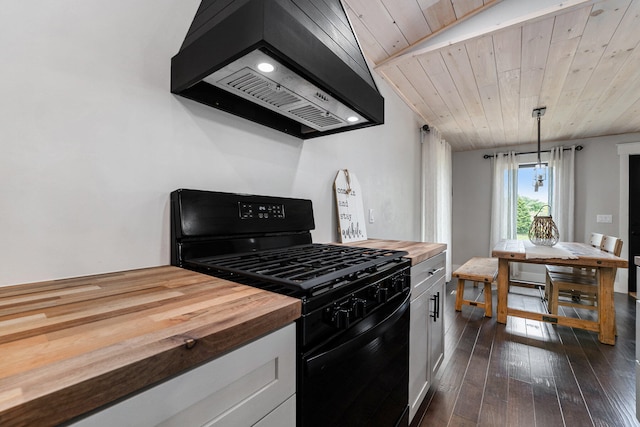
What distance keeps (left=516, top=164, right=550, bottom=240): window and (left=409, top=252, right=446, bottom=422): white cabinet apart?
407cm

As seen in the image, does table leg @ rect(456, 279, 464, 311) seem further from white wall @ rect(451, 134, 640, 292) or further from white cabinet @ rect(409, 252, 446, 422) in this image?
white wall @ rect(451, 134, 640, 292)

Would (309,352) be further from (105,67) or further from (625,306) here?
(625,306)

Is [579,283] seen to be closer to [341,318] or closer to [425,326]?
[425,326]

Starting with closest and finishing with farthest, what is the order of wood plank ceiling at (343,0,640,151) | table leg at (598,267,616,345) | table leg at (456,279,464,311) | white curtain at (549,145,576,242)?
wood plank ceiling at (343,0,640,151) → table leg at (598,267,616,345) → table leg at (456,279,464,311) → white curtain at (549,145,576,242)

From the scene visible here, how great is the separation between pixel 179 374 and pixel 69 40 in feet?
3.32

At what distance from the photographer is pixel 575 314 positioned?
3.06 metres

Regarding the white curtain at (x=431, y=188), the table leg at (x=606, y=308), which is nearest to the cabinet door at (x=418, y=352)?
the table leg at (x=606, y=308)

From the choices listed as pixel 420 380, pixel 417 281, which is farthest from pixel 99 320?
pixel 420 380

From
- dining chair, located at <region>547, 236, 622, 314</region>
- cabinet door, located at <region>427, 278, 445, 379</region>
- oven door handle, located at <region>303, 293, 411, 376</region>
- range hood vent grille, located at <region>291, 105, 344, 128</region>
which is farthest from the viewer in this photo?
dining chair, located at <region>547, 236, 622, 314</region>

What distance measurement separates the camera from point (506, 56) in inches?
84.5

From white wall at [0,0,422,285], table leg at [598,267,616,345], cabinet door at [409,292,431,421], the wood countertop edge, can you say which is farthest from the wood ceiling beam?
the wood countertop edge

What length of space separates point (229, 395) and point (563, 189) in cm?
573

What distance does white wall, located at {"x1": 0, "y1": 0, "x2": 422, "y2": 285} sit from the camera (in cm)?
75

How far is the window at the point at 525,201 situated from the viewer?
4.82 m
